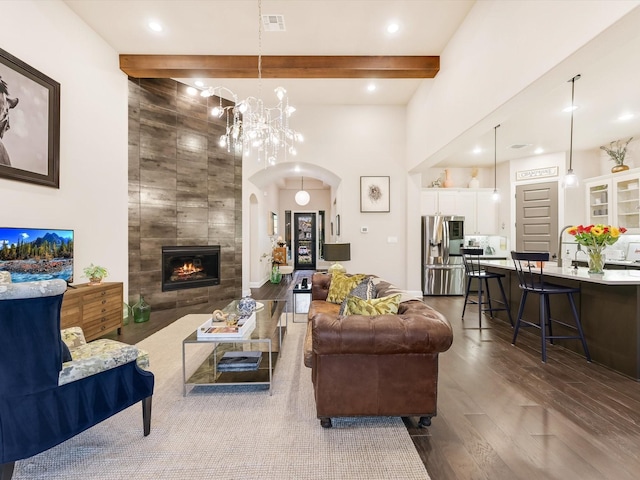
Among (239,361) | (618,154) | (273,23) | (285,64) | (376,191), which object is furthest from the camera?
(376,191)

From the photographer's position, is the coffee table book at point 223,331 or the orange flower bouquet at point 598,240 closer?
the coffee table book at point 223,331

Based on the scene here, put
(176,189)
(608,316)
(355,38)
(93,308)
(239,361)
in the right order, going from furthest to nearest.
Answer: (176,189)
(355,38)
(93,308)
(608,316)
(239,361)

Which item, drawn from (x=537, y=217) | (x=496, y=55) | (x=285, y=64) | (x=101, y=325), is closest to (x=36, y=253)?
(x=101, y=325)

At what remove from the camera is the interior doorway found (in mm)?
6238

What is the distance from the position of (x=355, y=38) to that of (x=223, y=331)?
404cm

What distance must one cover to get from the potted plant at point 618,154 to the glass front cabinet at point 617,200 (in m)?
0.13

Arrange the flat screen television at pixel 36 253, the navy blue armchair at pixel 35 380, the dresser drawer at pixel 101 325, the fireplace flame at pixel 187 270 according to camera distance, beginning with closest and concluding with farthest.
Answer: the navy blue armchair at pixel 35 380 → the flat screen television at pixel 36 253 → the dresser drawer at pixel 101 325 → the fireplace flame at pixel 187 270

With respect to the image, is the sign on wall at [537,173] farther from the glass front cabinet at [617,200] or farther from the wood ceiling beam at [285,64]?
the wood ceiling beam at [285,64]

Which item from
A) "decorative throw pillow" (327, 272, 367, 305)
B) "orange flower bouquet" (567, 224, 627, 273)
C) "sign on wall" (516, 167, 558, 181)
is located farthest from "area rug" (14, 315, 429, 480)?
"sign on wall" (516, 167, 558, 181)

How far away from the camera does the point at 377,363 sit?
6.17 feet

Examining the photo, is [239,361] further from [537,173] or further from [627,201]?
[537,173]

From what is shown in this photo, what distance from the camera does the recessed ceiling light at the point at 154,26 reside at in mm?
3767

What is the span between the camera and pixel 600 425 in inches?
78.8

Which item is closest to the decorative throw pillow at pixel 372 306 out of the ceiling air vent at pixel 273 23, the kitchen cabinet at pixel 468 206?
the ceiling air vent at pixel 273 23
